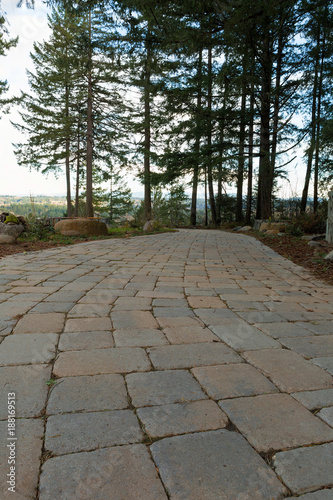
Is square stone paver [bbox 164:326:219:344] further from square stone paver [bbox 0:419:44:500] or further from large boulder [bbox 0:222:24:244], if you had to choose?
large boulder [bbox 0:222:24:244]

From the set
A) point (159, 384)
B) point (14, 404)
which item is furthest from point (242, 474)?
point (14, 404)

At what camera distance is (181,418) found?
122cm

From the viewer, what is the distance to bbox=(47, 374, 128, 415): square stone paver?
1.27 metres

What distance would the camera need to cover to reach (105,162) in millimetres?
16625

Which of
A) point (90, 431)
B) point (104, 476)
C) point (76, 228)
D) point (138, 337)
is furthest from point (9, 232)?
point (104, 476)

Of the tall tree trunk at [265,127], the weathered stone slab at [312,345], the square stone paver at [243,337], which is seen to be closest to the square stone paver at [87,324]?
the square stone paver at [243,337]

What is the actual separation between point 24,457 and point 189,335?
1290 mm

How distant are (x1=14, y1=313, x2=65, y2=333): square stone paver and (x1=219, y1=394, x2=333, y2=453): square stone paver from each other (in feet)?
4.49

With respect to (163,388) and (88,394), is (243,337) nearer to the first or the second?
(163,388)

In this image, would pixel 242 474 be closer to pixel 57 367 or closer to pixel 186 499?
pixel 186 499

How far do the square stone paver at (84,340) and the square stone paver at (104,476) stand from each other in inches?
34.3

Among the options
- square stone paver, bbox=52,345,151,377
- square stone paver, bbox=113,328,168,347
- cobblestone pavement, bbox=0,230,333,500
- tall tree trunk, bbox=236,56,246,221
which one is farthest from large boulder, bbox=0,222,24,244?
tall tree trunk, bbox=236,56,246,221

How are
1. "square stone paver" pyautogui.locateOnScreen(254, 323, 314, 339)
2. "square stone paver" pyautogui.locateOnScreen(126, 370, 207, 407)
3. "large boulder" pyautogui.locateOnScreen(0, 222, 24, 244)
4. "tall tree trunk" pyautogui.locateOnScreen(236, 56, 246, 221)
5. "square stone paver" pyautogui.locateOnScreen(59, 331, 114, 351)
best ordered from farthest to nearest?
"tall tree trunk" pyautogui.locateOnScreen(236, 56, 246, 221) → "large boulder" pyautogui.locateOnScreen(0, 222, 24, 244) → "square stone paver" pyautogui.locateOnScreen(254, 323, 314, 339) → "square stone paver" pyautogui.locateOnScreen(59, 331, 114, 351) → "square stone paver" pyautogui.locateOnScreen(126, 370, 207, 407)

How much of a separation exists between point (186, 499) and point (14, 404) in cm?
84
